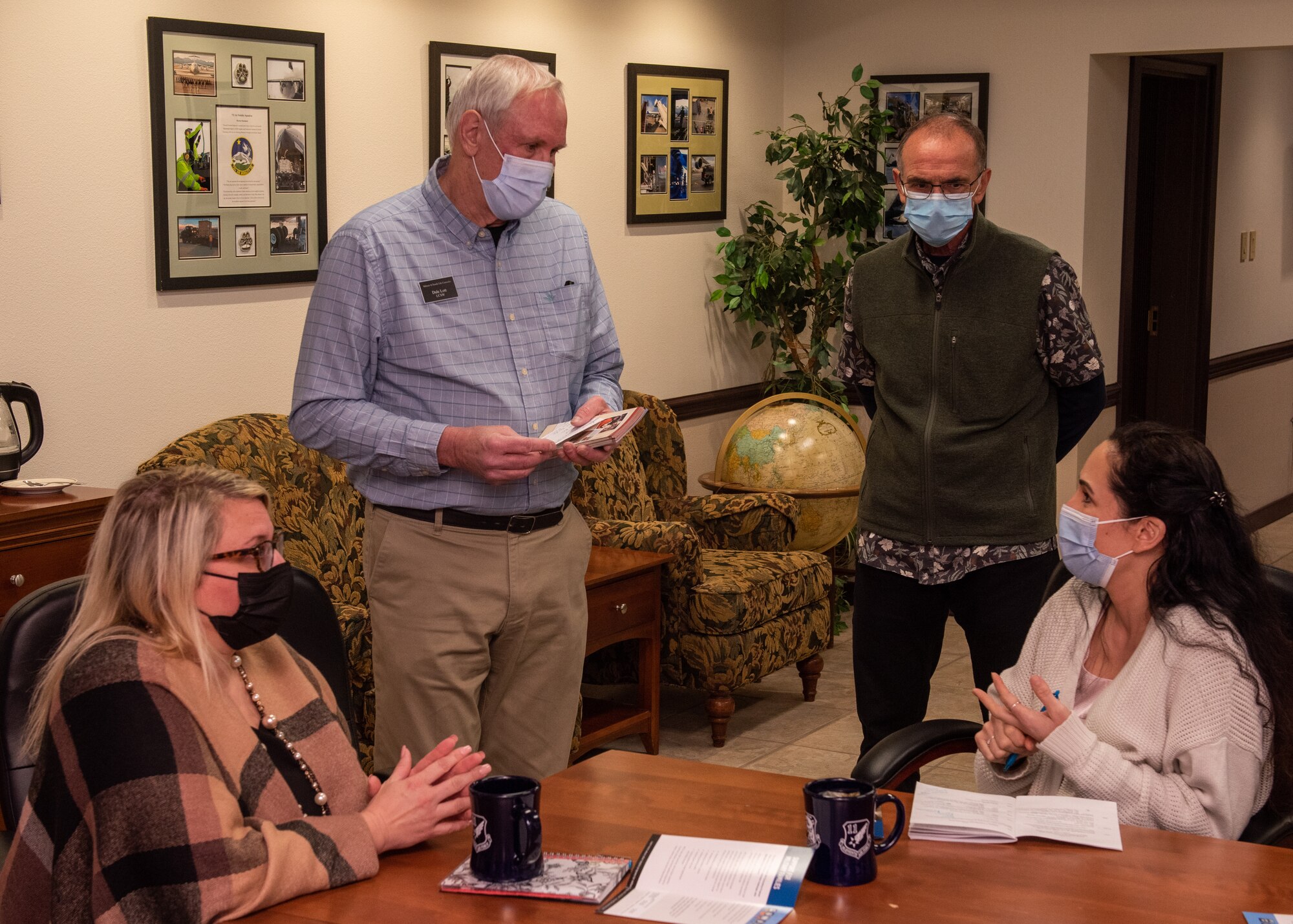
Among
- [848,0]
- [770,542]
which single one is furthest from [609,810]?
[848,0]

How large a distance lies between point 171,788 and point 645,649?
3.36 metres

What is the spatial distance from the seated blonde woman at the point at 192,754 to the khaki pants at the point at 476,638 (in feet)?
2.31

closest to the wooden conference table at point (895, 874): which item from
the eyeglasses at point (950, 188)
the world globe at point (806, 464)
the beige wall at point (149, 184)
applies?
the eyeglasses at point (950, 188)

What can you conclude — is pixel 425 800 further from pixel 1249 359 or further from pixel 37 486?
pixel 1249 359

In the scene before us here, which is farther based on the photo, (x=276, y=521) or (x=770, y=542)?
(x=770, y=542)

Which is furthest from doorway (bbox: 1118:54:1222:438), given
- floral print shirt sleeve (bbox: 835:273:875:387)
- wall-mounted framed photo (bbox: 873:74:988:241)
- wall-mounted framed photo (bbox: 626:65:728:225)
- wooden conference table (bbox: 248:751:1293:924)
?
wooden conference table (bbox: 248:751:1293:924)

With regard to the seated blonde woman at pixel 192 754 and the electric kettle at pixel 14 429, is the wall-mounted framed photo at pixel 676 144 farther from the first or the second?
the seated blonde woman at pixel 192 754

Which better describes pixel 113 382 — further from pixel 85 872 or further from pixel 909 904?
pixel 909 904

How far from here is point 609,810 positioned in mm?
2051

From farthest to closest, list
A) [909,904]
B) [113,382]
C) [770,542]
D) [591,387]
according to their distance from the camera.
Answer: [770,542] < [113,382] < [591,387] < [909,904]

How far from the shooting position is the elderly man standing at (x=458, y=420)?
283 centimetres

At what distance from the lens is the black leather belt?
9.36ft

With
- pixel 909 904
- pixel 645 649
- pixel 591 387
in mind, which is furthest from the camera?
pixel 645 649

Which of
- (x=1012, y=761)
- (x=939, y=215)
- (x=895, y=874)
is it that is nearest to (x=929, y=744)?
(x=1012, y=761)
